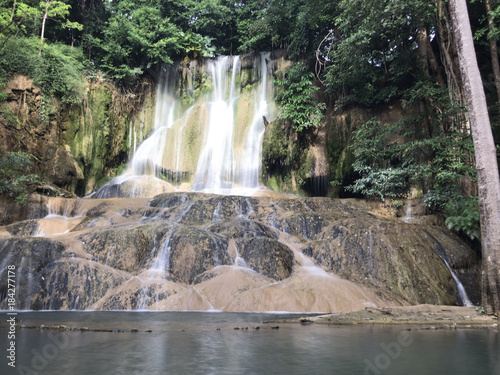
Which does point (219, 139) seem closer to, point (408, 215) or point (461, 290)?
point (408, 215)

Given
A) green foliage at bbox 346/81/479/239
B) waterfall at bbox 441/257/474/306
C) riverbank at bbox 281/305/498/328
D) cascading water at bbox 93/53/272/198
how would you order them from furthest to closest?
cascading water at bbox 93/53/272/198
green foliage at bbox 346/81/479/239
waterfall at bbox 441/257/474/306
riverbank at bbox 281/305/498/328

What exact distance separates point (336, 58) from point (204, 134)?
8550 millimetres

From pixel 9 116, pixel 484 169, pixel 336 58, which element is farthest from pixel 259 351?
pixel 9 116

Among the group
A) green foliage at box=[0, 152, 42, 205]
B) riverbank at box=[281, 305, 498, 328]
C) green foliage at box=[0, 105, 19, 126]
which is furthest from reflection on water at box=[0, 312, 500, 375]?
green foliage at box=[0, 105, 19, 126]

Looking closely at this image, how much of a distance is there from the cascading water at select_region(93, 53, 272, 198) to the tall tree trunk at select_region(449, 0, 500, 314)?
36.5 feet

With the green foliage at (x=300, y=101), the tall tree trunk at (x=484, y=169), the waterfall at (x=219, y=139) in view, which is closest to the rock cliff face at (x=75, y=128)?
the waterfall at (x=219, y=139)

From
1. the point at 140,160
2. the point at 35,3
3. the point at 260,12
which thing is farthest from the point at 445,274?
the point at 35,3

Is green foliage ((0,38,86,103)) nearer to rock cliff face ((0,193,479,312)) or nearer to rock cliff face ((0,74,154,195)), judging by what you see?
rock cliff face ((0,74,154,195))

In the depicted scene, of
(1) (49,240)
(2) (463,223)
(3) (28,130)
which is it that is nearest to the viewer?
(1) (49,240)

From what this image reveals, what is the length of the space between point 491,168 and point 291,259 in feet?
15.3

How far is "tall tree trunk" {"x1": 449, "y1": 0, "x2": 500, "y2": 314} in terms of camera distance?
5805 mm

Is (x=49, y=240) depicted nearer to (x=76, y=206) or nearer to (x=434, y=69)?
(x=76, y=206)

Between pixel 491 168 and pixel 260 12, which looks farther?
pixel 260 12

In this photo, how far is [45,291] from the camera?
7527mm
